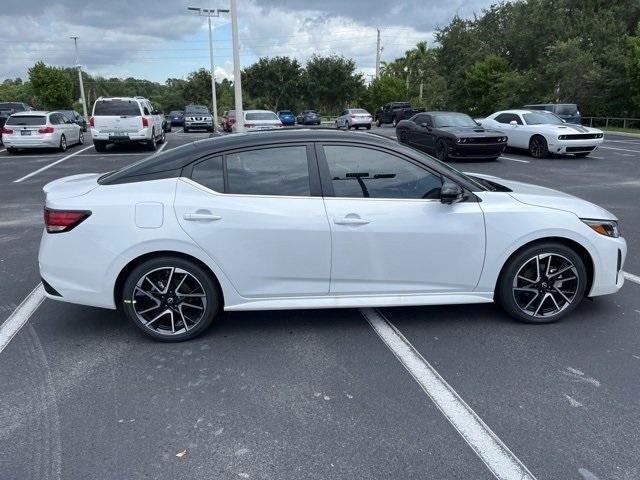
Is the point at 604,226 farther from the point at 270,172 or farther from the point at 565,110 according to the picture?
the point at 565,110

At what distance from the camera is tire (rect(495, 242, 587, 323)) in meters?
4.13

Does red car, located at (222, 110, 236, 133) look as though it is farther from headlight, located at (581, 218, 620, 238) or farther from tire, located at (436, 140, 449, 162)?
headlight, located at (581, 218, 620, 238)

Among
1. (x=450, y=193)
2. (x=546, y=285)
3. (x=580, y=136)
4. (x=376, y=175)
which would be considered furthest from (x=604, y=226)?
(x=580, y=136)

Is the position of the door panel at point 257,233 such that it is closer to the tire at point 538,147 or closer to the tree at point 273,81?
the tire at point 538,147

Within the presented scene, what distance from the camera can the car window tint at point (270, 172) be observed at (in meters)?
3.96

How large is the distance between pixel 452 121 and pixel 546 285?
12688 millimetres

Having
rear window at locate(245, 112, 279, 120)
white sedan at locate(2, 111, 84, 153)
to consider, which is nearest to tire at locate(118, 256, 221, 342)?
white sedan at locate(2, 111, 84, 153)

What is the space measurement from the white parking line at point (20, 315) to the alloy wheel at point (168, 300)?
1065 mm


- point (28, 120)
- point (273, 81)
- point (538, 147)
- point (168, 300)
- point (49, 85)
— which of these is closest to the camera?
point (168, 300)

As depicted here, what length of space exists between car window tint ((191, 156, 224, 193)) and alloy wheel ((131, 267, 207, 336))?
669mm

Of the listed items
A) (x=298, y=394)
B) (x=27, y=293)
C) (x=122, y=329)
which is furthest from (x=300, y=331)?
(x=27, y=293)

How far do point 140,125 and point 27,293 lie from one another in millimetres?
13967

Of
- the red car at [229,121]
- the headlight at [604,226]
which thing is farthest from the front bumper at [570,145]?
the red car at [229,121]

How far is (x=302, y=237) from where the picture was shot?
152 inches
